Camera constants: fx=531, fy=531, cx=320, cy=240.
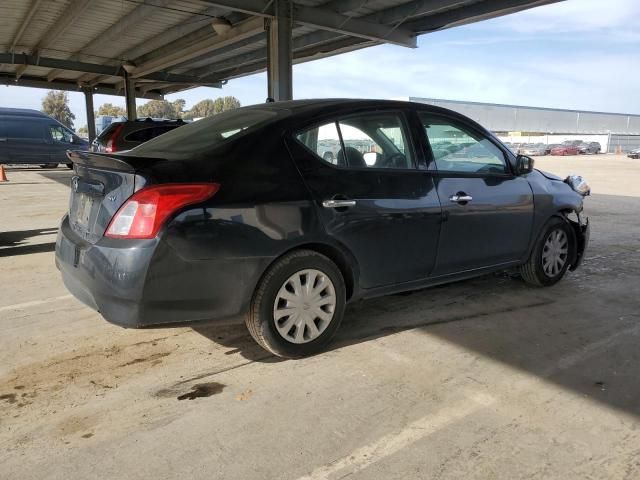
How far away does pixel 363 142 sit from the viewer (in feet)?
12.1

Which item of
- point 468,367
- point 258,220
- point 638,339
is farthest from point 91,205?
point 638,339

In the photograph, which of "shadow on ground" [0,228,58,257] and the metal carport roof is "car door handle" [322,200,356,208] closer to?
"shadow on ground" [0,228,58,257]

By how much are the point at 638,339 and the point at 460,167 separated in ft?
5.94

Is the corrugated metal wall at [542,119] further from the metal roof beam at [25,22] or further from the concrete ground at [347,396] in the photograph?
the concrete ground at [347,396]

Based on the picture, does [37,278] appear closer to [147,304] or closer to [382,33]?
[147,304]

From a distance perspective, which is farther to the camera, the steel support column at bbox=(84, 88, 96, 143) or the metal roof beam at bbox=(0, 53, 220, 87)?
the steel support column at bbox=(84, 88, 96, 143)

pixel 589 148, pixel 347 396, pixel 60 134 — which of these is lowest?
pixel 347 396

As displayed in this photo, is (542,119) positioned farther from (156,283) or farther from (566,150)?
(156,283)

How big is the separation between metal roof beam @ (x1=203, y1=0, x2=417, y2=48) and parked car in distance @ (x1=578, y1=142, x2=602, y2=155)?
146ft

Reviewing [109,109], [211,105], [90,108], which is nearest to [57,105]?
[109,109]

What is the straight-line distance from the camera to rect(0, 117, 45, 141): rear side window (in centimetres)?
1945

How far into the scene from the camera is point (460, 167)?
418cm

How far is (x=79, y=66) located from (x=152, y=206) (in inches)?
950

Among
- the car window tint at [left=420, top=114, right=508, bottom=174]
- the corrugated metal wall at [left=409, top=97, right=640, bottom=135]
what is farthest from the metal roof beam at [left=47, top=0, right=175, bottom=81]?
the corrugated metal wall at [left=409, top=97, right=640, bottom=135]
